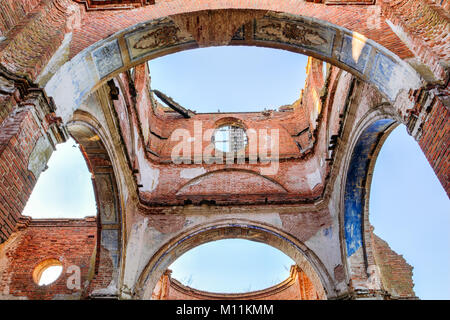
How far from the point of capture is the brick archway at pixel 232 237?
8.84m

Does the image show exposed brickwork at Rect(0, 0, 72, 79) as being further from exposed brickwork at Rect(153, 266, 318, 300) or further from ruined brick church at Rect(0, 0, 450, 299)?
exposed brickwork at Rect(153, 266, 318, 300)

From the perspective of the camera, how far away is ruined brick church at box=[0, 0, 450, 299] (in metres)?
4.09

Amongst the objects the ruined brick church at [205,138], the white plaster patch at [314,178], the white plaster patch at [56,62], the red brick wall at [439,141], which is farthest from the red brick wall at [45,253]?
the red brick wall at [439,141]

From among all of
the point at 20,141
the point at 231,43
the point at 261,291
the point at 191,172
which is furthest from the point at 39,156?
the point at 261,291

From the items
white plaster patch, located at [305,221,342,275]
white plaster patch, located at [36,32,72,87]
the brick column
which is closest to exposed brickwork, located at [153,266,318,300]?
white plaster patch, located at [305,221,342,275]

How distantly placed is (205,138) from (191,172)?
2016 millimetres

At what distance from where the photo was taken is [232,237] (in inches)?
397

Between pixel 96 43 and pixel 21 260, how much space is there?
8133mm

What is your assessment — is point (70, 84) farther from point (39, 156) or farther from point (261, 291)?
point (261, 291)

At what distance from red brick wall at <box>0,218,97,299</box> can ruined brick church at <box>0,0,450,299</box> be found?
4 centimetres

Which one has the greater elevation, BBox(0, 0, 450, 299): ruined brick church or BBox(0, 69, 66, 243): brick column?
BBox(0, 0, 450, 299): ruined brick church
